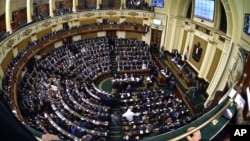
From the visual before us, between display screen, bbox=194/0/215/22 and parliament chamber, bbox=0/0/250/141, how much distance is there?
276 millimetres

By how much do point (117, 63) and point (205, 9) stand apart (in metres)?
9.10

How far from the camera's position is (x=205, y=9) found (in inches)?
896

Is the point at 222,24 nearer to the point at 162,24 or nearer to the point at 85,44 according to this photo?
the point at 162,24

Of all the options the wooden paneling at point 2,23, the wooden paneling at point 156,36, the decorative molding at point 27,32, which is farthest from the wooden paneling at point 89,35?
the wooden paneling at point 2,23

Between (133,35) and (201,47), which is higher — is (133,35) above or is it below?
above

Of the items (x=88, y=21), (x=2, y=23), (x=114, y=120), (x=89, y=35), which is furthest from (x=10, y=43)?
(x=88, y=21)

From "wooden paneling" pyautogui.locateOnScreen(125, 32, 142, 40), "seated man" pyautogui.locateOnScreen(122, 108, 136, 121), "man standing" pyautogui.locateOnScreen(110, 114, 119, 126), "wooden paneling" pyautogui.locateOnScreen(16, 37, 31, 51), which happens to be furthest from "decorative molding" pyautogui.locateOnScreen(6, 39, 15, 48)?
"wooden paneling" pyautogui.locateOnScreen(125, 32, 142, 40)

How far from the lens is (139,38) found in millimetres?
30469

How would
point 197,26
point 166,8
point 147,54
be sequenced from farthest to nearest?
point 166,8
point 147,54
point 197,26

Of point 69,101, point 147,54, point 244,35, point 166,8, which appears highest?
point 166,8

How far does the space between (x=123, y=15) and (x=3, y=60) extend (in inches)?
614

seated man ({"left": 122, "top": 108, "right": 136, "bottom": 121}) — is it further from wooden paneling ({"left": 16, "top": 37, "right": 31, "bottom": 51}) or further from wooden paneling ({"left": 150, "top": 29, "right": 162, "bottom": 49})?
wooden paneling ({"left": 150, "top": 29, "right": 162, "bottom": 49})

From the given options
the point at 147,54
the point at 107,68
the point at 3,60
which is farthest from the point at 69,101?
the point at 147,54

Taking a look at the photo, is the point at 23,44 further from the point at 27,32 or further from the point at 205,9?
the point at 205,9
